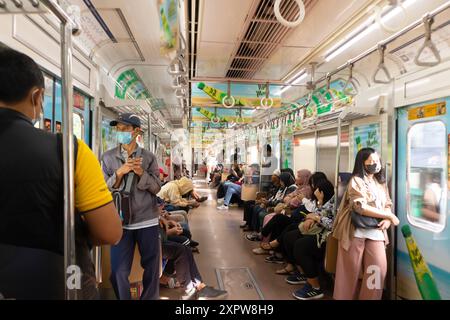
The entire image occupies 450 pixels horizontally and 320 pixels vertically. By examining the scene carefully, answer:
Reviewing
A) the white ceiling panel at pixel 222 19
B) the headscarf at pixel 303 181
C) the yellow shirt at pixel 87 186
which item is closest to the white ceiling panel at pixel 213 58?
the white ceiling panel at pixel 222 19

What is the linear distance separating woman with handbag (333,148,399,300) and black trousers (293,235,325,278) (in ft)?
1.67

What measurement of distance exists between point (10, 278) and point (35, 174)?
13.1 inches

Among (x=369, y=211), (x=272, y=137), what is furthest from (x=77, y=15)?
(x=272, y=137)

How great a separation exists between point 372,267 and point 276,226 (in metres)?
2.18

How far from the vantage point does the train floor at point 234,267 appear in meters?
3.55

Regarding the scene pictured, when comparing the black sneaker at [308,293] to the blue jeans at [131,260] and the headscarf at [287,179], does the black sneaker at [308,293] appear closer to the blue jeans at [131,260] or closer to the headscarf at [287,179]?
the blue jeans at [131,260]

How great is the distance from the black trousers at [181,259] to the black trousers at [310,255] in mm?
1268

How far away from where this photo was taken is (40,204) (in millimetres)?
992

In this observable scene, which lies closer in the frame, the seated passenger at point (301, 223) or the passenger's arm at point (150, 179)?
the passenger's arm at point (150, 179)

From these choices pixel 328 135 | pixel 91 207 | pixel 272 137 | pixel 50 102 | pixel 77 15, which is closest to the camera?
pixel 91 207

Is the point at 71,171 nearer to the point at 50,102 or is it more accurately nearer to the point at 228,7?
the point at 50,102

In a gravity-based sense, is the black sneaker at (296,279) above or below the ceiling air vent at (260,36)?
below

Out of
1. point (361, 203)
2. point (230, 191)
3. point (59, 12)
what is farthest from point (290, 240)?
point (230, 191)

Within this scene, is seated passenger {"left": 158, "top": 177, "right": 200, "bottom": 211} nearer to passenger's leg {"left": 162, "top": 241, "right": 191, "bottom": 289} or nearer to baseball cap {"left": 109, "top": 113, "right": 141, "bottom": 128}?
passenger's leg {"left": 162, "top": 241, "right": 191, "bottom": 289}
